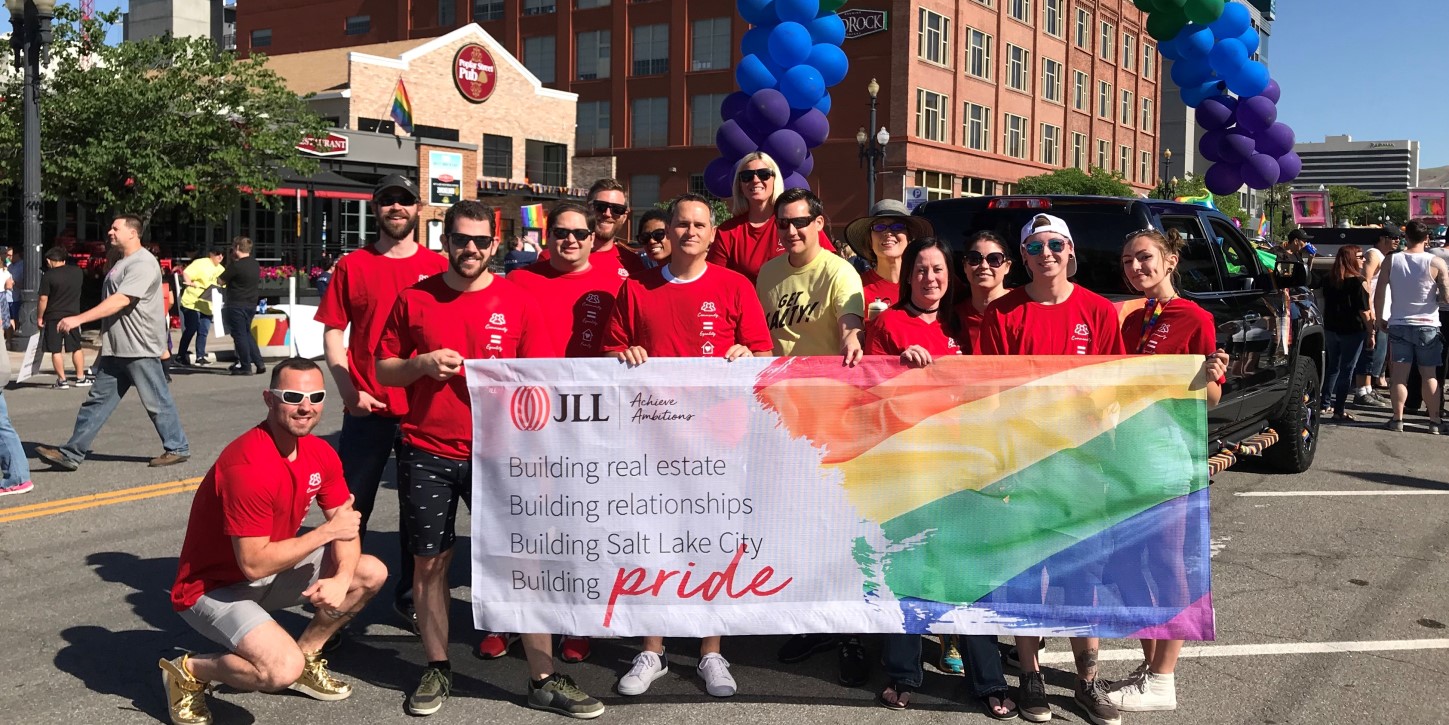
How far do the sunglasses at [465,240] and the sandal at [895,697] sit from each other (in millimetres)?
2215

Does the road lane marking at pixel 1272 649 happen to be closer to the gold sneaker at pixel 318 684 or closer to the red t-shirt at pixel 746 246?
the red t-shirt at pixel 746 246

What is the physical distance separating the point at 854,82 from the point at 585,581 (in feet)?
161

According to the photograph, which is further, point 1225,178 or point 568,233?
point 1225,178

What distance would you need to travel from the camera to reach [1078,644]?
4.59m

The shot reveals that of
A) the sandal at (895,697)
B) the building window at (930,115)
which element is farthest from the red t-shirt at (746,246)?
the building window at (930,115)

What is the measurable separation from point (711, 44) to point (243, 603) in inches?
2099

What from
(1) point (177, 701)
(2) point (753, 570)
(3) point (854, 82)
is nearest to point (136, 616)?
(1) point (177, 701)

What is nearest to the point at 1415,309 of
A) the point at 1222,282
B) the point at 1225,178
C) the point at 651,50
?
the point at 1225,178

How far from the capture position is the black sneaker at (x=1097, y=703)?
4.38m

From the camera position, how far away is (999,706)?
4.44 meters

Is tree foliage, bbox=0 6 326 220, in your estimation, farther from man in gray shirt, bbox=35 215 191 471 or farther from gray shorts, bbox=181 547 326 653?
gray shorts, bbox=181 547 326 653

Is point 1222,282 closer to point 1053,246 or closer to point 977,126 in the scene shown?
point 1053,246

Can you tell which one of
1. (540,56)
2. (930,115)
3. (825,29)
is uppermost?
Result: (540,56)

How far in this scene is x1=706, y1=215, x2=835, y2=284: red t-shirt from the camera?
19.4ft
